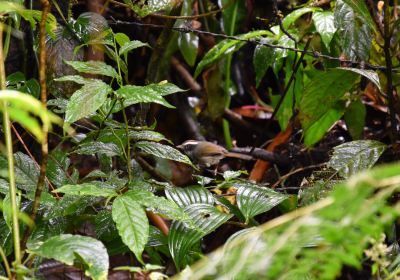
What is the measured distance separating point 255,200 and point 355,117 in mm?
953

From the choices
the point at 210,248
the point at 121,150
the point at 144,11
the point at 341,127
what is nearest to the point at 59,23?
the point at 144,11

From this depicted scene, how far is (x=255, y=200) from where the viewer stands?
1038 millimetres

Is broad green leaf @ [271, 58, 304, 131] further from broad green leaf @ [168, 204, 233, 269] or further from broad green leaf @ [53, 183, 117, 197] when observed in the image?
broad green leaf @ [53, 183, 117, 197]

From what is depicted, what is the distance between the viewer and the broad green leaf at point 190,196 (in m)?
1.07

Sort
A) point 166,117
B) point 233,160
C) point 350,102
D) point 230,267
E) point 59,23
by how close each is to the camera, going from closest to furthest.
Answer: point 230,267 → point 59,23 → point 350,102 → point 233,160 → point 166,117

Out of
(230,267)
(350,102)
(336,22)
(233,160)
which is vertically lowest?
(233,160)

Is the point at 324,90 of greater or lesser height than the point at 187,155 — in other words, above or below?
above

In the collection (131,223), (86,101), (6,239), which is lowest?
(6,239)

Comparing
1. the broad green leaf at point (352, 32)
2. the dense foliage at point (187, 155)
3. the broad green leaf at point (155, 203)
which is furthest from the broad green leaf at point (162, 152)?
the broad green leaf at point (352, 32)

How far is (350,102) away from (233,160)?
508 millimetres

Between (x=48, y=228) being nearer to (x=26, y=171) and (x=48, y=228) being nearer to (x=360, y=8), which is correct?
(x=26, y=171)

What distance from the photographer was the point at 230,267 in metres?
0.52

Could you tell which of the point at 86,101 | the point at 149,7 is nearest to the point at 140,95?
the point at 86,101

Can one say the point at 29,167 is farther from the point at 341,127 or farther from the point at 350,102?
the point at 341,127
